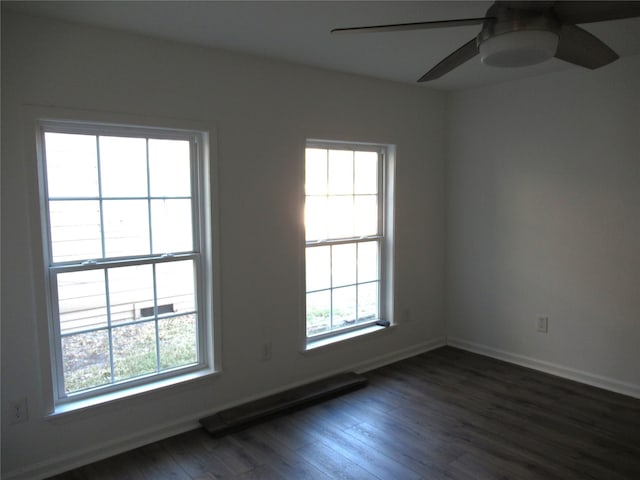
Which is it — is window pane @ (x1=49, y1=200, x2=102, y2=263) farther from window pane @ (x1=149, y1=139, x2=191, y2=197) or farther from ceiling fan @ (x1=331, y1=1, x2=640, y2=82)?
ceiling fan @ (x1=331, y1=1, x2=640, y2=82)

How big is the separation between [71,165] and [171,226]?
2.07 feet

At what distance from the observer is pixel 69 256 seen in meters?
2.54

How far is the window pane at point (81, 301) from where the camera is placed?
8.31ft

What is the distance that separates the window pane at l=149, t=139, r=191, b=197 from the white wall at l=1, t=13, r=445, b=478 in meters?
0.19

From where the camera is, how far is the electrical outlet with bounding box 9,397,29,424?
92.4 inches

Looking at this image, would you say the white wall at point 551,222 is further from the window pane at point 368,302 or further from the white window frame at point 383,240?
the window pane at point 368,302

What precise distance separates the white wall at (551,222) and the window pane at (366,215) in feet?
2.79

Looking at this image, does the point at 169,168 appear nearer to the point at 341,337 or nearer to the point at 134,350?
the point at 134,350

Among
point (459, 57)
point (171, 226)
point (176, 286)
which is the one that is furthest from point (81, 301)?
point (459, 57)

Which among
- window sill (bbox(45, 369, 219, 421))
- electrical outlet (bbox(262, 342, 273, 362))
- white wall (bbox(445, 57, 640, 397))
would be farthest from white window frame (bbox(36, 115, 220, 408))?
white wall (bbox(445, 57, 640, 397))

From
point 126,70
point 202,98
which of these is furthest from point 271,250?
point 126,70

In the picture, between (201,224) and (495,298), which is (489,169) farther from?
(201,224)

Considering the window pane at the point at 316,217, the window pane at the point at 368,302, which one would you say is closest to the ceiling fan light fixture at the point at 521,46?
the window pane at the point at 316,217

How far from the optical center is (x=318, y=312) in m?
3.66
